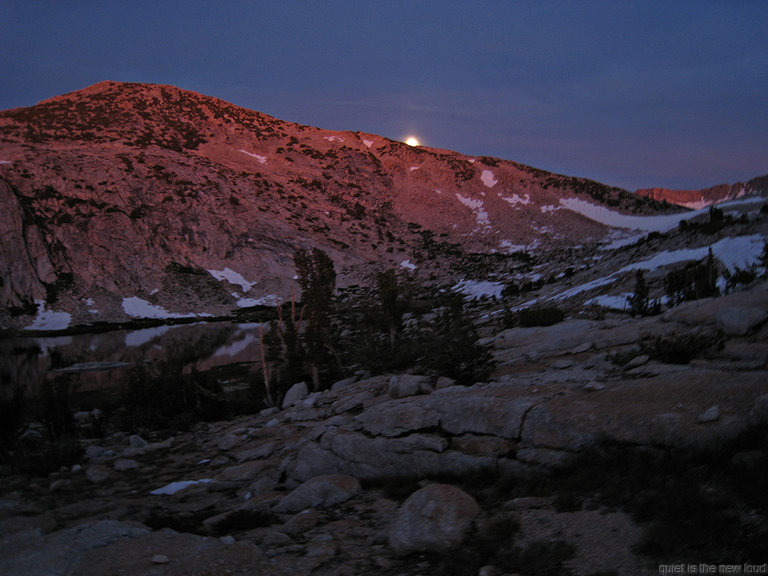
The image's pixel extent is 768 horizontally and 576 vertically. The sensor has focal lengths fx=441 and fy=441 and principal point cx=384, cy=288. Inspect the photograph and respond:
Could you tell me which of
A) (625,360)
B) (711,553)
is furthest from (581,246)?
(711,553)

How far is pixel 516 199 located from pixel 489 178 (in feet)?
37.2

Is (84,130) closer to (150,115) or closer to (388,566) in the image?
(150,115)

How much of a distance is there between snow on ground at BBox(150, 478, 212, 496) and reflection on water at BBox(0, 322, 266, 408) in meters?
11.5

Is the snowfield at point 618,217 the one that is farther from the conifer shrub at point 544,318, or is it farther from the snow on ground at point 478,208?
the conifer shrub at point 544,318

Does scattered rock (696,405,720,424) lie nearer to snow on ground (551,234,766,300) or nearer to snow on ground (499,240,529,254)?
snow on ground (551,234,766,300)

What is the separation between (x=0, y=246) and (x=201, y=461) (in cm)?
7020

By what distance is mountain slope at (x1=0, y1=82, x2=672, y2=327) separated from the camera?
6475cm

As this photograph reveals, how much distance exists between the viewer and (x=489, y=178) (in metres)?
110

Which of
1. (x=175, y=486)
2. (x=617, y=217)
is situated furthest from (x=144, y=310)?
(x=617, y=217)

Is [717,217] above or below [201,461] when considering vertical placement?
above

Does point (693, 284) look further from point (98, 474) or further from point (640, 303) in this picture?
point (98, 474)

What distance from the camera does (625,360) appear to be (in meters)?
8.00

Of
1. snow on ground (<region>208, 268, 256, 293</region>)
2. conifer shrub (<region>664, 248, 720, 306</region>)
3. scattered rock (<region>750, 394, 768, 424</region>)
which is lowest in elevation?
scattered rock (<region>750, 394, 768, 424</region>)

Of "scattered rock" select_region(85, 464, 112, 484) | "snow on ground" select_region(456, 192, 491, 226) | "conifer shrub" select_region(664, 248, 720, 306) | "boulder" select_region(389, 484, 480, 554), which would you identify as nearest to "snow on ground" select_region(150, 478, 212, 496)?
"scattered rock" select_region(85, 464, 112, 484)
